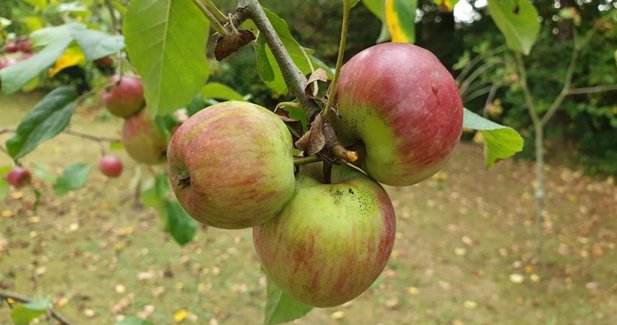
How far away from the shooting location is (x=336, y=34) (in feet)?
23.6

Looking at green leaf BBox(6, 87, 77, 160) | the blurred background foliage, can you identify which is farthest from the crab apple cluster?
the blurred background foliage

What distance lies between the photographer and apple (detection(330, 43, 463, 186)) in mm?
493

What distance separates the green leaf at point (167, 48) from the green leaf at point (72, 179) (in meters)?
1.53

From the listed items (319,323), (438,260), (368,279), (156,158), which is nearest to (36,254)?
(319,323)

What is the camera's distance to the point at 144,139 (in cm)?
139

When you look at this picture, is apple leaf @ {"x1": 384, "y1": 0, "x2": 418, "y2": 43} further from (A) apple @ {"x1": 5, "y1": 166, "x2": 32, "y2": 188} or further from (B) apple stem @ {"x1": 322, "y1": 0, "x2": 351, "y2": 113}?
(A) apple @ {"x1": 5, "y1": 166, "x2": 32, "y2": 188}

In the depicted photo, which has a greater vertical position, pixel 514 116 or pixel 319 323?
pixel 319 323

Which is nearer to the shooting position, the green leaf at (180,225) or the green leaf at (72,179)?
the green leaf at (180,225)

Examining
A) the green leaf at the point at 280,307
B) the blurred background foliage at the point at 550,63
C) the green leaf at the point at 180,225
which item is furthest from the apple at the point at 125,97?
the blurred background foliage at the point at 550,63

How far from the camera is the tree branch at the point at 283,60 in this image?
50 centimetres

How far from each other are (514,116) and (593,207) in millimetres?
1724

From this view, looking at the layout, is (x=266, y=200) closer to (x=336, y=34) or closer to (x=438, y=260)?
(x=438, y=260)

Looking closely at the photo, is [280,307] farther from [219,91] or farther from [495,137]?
[219,91]

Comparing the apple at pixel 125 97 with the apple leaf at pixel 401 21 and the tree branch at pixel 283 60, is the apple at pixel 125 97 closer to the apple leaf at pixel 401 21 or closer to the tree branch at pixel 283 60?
the apple leaf at pixel 401 21
